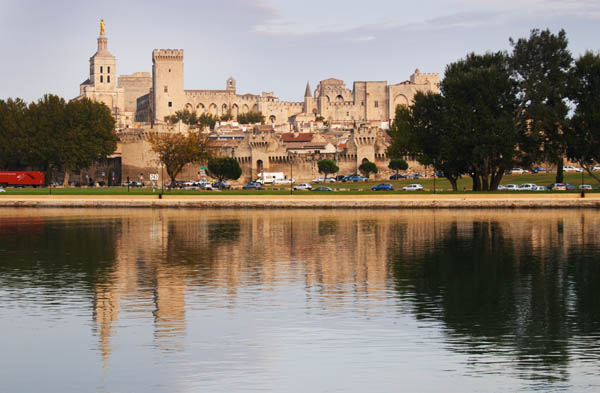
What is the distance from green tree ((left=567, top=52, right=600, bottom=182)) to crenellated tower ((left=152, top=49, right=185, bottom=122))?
429 ft

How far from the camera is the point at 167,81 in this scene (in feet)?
614

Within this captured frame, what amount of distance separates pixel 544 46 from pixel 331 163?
51250mm

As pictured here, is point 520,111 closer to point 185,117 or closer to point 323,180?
point 323,180

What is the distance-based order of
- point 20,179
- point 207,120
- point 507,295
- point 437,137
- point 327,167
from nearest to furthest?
point 507,295 < point 437,137 < point 20,179 < point 327,167 < point 207,120

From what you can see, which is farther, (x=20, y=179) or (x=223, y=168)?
(x=20, y=179)

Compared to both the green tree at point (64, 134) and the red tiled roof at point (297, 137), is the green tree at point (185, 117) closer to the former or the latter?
the red tiled roof at point (297, 137)

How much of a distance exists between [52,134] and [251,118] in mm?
92410

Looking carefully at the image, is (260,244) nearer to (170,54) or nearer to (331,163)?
(331,163)

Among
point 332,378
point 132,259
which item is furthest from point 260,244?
point 332,378

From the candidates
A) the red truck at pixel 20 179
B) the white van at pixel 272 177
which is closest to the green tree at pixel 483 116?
the white van at pixel 272 177

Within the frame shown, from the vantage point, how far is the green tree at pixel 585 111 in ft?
202

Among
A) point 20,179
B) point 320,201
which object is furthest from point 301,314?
point 20,179

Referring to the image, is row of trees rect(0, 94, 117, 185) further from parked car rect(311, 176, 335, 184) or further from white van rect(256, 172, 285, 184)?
parked car rect(311, 176, 335, 184)

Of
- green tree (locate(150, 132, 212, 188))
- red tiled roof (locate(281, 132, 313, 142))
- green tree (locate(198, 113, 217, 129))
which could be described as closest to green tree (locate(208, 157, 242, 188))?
green tree (locate(150, 132, 212, 188))
